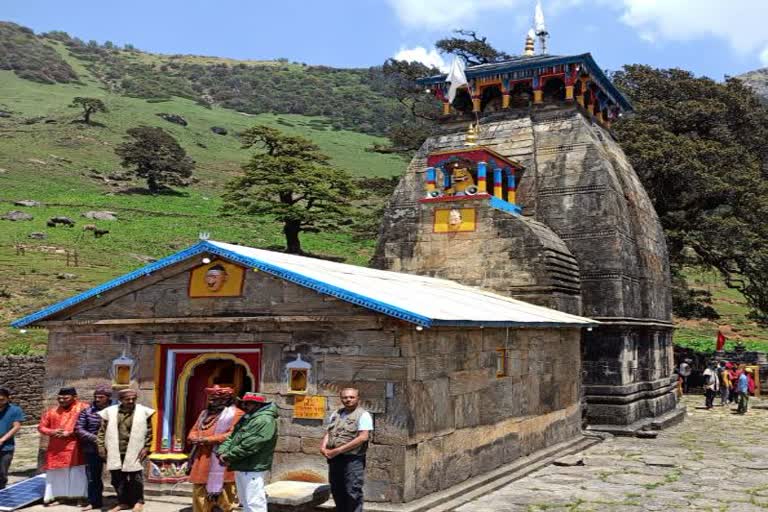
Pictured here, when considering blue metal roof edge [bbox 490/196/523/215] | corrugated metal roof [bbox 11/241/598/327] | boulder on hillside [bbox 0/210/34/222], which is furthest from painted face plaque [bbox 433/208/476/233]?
boulder on hillside [bbox 0/210/34/222]

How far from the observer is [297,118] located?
113000 millimetres

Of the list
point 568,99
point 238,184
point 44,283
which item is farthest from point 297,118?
point 568,99

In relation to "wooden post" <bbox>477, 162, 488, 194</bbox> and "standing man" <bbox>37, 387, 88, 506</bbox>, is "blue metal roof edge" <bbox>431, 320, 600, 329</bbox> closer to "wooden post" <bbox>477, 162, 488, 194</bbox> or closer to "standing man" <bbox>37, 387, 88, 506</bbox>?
"wooden post" <bbox>477, 162, 488, 194</bbox>

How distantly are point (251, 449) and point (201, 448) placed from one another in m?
0.90

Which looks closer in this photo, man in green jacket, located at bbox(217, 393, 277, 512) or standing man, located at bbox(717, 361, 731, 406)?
man in green jacket, located at bbox(217, 393, 277, 512)

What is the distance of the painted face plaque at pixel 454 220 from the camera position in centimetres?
1659

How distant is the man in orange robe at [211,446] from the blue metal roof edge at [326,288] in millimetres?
1765

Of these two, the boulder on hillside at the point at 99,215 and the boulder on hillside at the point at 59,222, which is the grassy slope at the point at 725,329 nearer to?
the boulder on hillside at the point at 99,215

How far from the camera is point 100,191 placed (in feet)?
178

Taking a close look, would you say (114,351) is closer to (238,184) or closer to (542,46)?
(542,46)

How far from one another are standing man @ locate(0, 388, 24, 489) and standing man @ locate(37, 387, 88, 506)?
0.41 metres

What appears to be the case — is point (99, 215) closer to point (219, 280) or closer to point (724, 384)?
point (724, 384)

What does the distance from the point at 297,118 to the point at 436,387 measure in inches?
4219

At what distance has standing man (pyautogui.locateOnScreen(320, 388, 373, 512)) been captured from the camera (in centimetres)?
753
